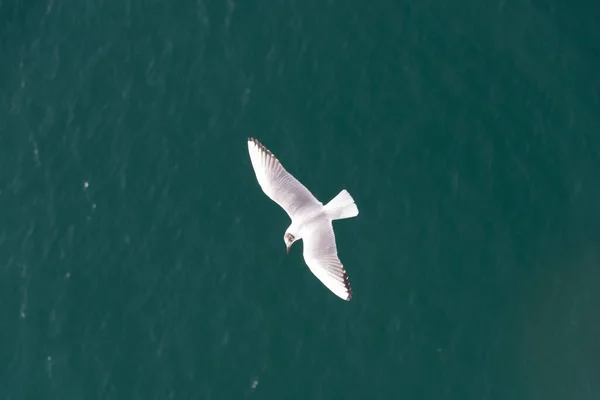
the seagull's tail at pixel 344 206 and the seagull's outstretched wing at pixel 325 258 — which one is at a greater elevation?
the seagull's tail at pixel 344 206

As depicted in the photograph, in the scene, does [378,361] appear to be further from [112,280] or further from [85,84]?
[85,84]

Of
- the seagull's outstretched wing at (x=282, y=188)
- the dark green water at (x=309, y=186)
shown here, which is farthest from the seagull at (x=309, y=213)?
the dark green water at (x=309, y=186)

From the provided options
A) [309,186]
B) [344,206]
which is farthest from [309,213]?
[309,186]

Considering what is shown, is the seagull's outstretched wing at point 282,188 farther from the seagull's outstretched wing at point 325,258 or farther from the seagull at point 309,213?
the seagull's outstretched wing at point 325,258

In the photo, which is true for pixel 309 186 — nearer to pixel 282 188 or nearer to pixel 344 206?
pixel 282 188

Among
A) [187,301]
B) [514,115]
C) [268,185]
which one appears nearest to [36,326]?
[187,301]

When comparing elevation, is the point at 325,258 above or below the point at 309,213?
below
